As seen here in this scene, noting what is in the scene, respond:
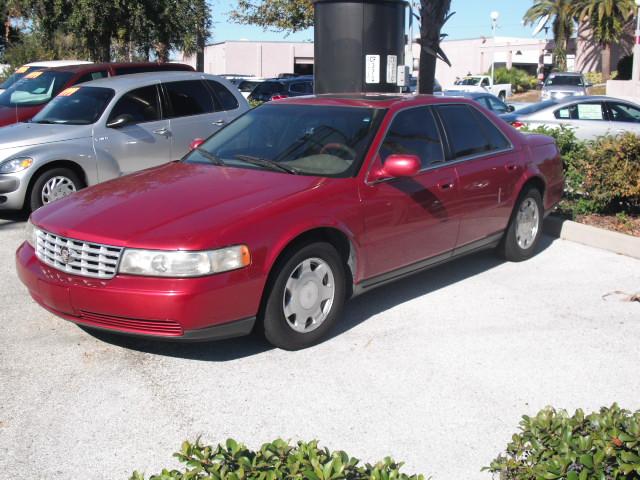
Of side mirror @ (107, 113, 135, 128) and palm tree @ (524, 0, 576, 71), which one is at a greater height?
palm tree @ (524, 0, 576, 71)

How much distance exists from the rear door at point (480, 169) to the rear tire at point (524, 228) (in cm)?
22

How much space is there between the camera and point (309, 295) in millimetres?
4859

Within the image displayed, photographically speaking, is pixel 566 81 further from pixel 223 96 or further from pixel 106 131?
pixel 106 131

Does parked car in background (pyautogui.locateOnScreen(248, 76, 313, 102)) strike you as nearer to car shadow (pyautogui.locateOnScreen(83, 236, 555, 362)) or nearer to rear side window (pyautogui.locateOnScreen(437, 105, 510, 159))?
car shadow (pyautogui.locateOnScreen(83, 236, 555, 362))

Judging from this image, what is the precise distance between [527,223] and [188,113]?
15.3ft

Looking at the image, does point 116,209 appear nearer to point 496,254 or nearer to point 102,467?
point 102,467

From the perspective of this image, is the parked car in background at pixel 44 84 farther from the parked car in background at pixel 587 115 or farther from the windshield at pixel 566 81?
the windshield at pixel 566 81

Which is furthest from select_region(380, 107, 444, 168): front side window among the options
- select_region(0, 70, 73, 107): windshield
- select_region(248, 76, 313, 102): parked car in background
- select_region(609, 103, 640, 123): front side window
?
select_region(248, 76, 313, 102): parked car in background

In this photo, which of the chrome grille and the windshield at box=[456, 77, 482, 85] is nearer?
the chrome grille

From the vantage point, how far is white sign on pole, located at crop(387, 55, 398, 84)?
9703mm

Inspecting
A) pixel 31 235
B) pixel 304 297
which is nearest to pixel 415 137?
pixel 304 297

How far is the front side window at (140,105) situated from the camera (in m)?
9.16

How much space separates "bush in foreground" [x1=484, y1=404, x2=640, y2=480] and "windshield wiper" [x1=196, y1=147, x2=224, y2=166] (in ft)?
11.8

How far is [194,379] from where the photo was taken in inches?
176
